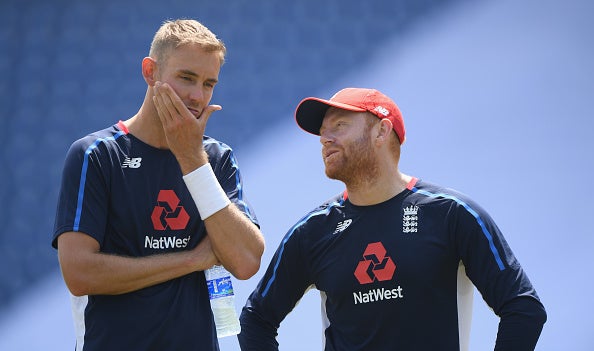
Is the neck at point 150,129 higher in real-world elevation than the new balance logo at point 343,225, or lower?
higher

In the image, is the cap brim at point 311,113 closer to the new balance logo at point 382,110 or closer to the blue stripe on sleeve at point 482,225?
the new balance logo at point 382,110

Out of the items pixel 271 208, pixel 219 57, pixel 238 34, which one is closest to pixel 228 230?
pixel 219 57

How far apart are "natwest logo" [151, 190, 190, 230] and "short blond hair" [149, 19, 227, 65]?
0.37m

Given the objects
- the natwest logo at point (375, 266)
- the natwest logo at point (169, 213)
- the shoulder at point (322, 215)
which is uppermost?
the natwest logo at point (169, 213)

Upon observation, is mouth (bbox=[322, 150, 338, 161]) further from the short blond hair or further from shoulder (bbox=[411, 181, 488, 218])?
the short blond hair

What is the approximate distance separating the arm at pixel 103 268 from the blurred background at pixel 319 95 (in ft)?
6.13

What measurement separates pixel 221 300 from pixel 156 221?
0.27m

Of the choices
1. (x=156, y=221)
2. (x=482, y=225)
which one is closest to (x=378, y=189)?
(x=482, y=225)

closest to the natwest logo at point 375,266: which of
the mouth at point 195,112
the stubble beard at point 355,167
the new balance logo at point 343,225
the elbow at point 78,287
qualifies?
the new balance logo at point 343,225

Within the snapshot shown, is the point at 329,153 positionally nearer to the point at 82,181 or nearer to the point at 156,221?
the point at 156,221

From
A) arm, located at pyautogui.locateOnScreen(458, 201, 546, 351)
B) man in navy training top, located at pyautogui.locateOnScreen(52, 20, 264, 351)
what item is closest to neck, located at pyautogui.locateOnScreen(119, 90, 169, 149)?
man in navy training top, located at pyautogui.locateOnScreen(52, 20, 264, 351)

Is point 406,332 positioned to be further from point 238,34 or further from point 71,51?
point 71,51

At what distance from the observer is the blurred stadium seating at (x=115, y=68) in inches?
165

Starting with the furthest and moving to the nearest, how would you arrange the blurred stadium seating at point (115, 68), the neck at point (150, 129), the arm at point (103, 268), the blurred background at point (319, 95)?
1. the blurred stadium seating at point (115, 68)
2. the blurred background at point (319, 95)
3. the neck at point (150, 129)
4. the arm at point (103, 268)
